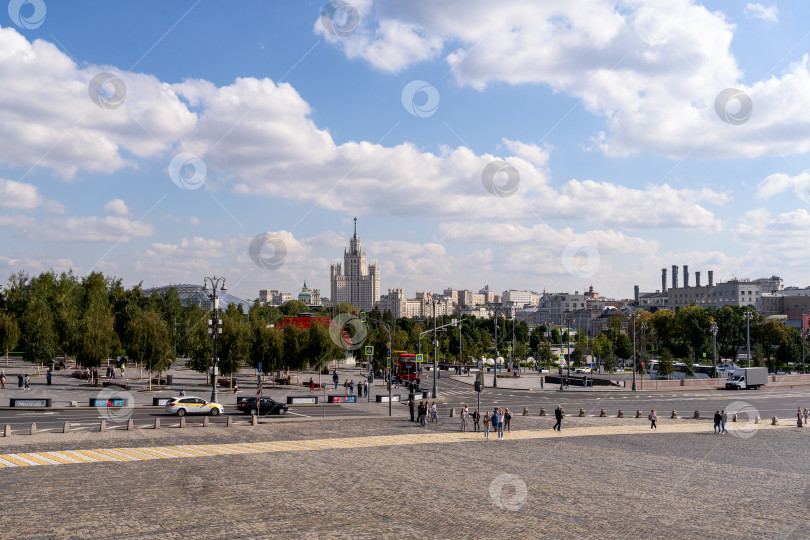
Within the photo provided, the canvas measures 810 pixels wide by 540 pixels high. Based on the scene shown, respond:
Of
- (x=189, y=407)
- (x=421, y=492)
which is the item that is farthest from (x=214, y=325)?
(x=421, y=492)

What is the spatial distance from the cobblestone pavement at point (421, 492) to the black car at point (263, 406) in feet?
34.3

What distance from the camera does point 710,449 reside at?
3116 centimetres

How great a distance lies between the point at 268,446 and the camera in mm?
29734

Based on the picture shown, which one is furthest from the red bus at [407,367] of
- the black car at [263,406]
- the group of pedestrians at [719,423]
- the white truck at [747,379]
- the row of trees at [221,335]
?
the group of pedestrians at [719,423]

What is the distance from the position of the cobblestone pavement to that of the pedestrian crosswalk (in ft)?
3.41

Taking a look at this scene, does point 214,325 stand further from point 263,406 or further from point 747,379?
point 747,379

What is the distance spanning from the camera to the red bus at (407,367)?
7406 centimetres

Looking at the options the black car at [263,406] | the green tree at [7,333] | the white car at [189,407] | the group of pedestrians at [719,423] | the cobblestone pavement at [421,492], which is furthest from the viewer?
the green tree at [7,333]

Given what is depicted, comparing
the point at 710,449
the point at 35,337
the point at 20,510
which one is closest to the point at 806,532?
the point at 710,449

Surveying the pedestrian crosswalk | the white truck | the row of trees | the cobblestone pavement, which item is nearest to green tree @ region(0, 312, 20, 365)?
the row of trees

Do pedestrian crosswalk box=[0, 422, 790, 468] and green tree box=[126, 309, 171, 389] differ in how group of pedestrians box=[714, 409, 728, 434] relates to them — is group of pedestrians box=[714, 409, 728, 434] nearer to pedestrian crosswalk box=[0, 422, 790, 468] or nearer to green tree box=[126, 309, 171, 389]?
pedestrian crosswalk box=[0, 422, 790, 468]

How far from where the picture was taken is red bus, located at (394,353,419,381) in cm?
7406

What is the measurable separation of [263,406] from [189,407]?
4.58m

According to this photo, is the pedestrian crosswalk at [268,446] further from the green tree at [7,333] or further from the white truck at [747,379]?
the green tree at [7,333]
